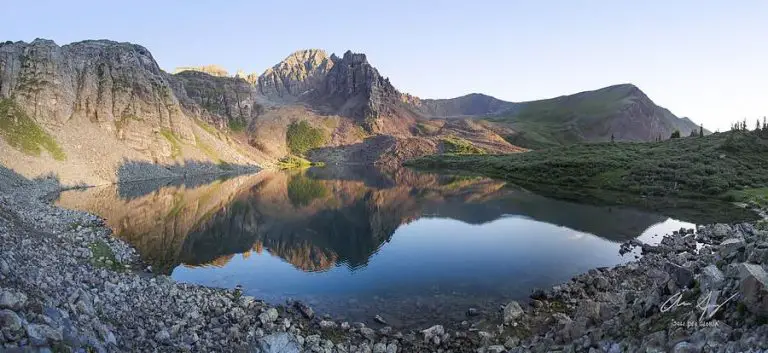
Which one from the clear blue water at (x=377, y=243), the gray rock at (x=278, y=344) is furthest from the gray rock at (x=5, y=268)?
the clear blue water at (x=377, y=243)

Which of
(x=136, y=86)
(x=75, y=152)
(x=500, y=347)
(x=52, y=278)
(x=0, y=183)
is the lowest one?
(x=500, y=347)

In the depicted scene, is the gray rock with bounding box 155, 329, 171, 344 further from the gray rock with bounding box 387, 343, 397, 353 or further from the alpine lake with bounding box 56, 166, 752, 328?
the alpine lake with bounding box 56, 166, 752, 328

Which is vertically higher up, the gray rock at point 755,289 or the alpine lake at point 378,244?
the gray rock at point 755,289

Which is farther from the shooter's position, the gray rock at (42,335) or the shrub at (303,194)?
the shrub at (303,194)

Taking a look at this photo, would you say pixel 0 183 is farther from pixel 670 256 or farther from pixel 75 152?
pixel 670 256

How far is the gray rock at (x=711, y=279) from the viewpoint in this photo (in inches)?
552

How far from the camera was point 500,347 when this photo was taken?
70.3ft

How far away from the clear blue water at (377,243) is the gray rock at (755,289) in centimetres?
1685

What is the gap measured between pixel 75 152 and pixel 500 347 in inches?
4807

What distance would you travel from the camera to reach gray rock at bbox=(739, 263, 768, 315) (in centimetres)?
1150

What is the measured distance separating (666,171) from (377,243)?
84601mm

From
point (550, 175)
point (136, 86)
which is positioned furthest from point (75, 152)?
point (550, 175)

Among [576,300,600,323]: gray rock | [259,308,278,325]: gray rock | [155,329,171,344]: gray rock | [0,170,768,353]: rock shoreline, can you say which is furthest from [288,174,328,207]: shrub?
[576,300,600,323]: gray rock

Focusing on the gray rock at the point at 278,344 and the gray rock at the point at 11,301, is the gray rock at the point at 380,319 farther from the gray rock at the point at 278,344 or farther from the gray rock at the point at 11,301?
the gray rock at the point at 11,301
